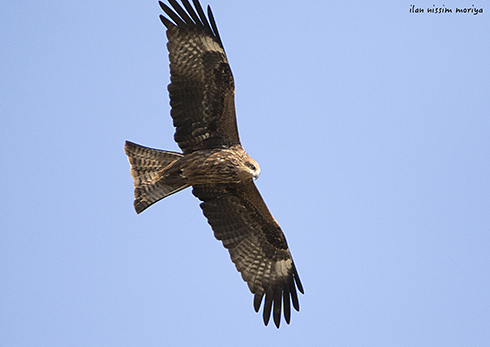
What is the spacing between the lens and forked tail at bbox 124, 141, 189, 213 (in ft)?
30.9

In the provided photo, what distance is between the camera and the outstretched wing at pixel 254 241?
9906 mm

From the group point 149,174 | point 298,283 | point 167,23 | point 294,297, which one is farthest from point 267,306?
point 167,23

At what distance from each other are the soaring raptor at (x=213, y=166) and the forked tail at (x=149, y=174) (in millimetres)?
15

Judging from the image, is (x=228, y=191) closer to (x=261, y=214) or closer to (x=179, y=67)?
(x=261, y=214)

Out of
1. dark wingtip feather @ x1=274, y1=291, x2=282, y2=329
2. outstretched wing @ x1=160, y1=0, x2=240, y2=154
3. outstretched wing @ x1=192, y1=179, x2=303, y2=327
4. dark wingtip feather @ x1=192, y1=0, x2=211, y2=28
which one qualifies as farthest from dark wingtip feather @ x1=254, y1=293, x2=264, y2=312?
dark wingtip feather @ x1=192, y1=0, x2=211, y2=28

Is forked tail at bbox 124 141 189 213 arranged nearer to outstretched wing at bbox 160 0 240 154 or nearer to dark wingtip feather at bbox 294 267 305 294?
outstretched wing at bbox 160 0 240 154

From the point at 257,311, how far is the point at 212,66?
379cm

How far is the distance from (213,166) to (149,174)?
1085 millimetres

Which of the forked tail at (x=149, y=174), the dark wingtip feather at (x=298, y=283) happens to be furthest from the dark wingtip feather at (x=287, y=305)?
the forked tail at (x=149, y=174)

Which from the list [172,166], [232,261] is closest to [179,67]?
[172,166]

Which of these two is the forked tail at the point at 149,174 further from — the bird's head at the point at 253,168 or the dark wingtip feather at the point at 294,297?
the dark wingtip feather at the point at 294,297

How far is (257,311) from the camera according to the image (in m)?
9.89

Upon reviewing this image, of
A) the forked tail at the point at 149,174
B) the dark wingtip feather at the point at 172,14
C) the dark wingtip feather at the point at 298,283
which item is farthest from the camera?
the dark wingtip feather at the point at 298,283

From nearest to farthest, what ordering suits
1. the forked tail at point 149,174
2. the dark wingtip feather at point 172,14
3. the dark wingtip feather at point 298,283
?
1. the dark wingtip feather at point 172,14
2. the forked tail at point 149,174
3. the dark wingtip feather at point 298,283
